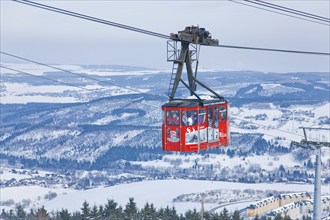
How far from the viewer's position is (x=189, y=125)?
22.2 m

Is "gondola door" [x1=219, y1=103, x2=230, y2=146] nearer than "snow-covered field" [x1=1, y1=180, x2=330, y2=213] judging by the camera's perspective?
Yes

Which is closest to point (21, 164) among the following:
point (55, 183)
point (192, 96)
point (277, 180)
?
point (55, 183)

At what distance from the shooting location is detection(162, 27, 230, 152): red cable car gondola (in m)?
21.3

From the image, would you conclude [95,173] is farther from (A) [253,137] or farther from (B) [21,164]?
(A) [253,137]

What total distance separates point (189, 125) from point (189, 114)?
30 centimetres

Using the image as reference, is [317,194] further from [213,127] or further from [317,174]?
[213,127]

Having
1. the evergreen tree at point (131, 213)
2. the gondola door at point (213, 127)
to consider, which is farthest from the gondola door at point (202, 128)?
the evergreen tree at point (131, 213)

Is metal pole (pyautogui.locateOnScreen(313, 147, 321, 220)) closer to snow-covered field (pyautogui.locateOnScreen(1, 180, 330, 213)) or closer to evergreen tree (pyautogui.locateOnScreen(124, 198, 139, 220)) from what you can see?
evergreen tree (pyautogui.locateOnScreen(124, 198, 139, 220))

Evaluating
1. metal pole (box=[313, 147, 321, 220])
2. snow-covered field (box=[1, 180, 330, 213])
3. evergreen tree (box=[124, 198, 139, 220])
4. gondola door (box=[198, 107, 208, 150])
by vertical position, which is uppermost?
gondola door (box=[198, 107, 208, 150])

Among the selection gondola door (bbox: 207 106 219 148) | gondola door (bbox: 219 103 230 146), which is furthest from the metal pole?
gondola door (bbox: 207 106 219 148)

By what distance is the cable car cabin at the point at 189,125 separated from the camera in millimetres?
22141

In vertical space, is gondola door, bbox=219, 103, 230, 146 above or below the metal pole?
above

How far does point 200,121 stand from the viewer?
22281 mm

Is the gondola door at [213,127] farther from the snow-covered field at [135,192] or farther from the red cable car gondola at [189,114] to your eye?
the snow-covered field at [135,192]
